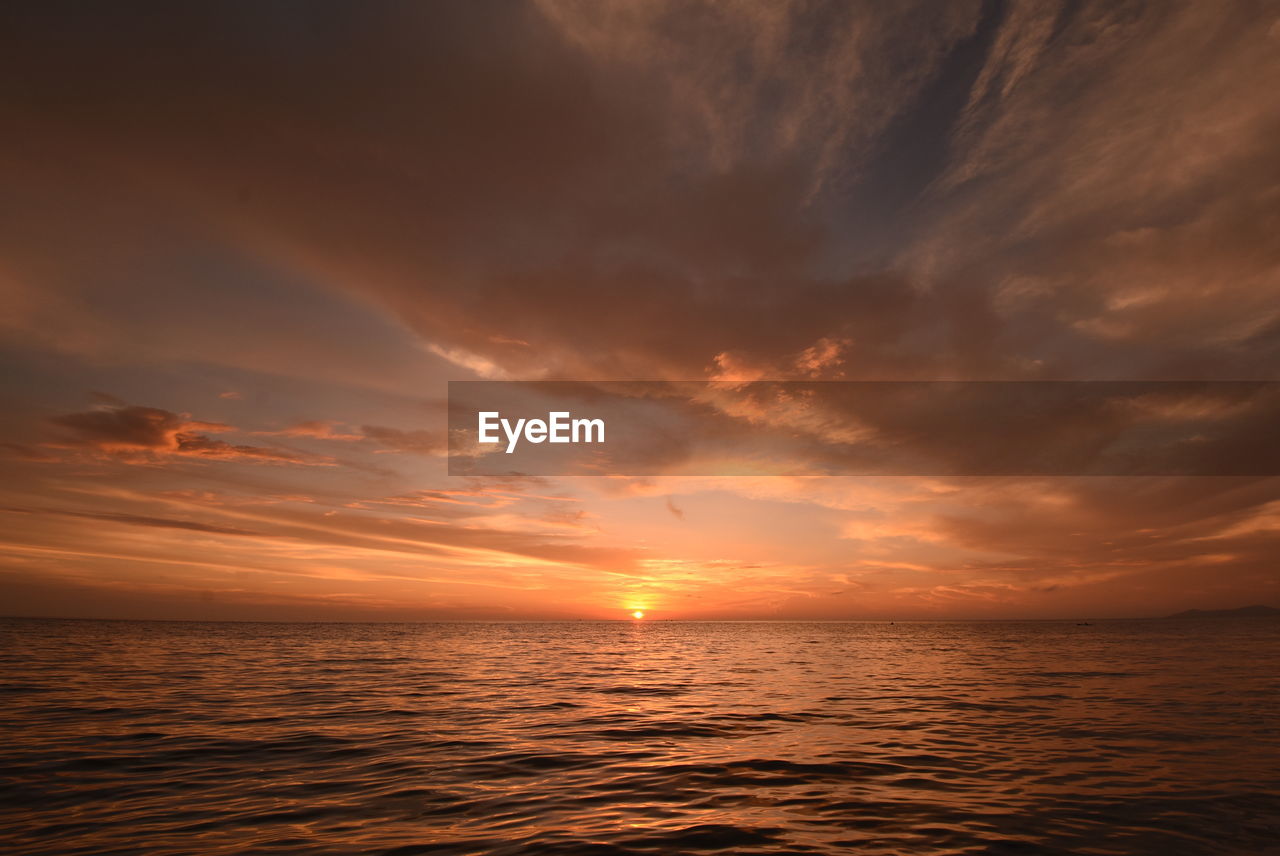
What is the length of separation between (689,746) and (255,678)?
1104 inches

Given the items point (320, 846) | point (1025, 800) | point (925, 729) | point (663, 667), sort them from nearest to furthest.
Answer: point (320, 846), point (1025, 800), point (925, 729), point (663, 667)

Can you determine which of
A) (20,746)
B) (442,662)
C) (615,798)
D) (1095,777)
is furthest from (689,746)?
(442,662)

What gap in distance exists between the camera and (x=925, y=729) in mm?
19109

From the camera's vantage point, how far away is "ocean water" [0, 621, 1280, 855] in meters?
9.62

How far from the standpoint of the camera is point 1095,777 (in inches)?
517

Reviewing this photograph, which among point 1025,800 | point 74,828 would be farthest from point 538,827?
point 1025,800

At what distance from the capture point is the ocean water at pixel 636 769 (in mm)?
9625

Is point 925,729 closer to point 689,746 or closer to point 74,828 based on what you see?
point 689,746

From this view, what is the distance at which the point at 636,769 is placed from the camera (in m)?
14.3

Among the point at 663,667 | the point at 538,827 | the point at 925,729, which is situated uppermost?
the point at 538,827

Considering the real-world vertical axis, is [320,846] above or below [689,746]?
above

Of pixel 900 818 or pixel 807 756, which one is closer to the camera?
pixel 900 818

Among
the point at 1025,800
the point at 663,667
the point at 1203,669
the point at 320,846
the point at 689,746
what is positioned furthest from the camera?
the point at 663,667

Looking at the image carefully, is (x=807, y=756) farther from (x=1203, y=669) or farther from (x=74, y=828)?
(x=1203, y=669)
